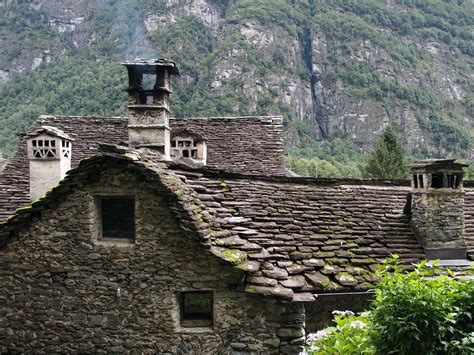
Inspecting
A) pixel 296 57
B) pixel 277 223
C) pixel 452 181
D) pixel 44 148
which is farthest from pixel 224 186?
pixel 296 57

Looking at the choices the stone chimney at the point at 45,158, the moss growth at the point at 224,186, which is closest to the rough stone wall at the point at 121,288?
the moss growth at the point at 224,186

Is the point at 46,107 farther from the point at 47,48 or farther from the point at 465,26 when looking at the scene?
the point at 465,26

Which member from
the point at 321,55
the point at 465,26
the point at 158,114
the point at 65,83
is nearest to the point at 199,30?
the point at 321,55

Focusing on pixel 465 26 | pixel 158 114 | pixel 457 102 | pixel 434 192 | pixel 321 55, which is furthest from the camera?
pixel 465 26

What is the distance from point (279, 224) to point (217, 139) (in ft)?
31.2

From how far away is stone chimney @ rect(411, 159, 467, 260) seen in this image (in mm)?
7801

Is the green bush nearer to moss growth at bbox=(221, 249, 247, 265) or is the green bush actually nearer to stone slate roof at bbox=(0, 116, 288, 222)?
moss growth at bbox=(221, 249, 247, 265)

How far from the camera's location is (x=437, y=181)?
7996mm

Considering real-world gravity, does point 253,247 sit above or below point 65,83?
below

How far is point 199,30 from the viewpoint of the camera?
465 feet

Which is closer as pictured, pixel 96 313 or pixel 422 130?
pixel 96 313

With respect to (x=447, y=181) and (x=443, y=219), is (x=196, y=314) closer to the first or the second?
(x=443, y=219)

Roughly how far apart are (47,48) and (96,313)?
421 ft

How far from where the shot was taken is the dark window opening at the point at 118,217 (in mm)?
7012
